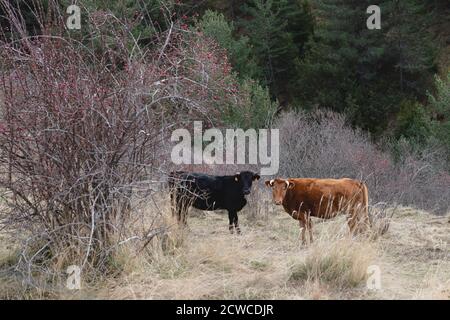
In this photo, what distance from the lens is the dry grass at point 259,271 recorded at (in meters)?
4.75

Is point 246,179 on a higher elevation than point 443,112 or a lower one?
lower

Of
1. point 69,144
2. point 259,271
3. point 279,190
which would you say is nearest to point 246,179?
point 279,190

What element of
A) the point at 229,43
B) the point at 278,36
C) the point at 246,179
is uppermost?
the point at 278,36

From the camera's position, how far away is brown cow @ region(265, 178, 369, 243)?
22.2ft

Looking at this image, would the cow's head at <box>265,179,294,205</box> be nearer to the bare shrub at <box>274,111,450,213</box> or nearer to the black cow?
the black cow

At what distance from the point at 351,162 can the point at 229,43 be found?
8658mm

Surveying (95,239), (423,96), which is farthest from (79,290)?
(423,96)

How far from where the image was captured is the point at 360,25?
28.9 meters

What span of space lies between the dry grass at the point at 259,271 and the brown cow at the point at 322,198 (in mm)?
447

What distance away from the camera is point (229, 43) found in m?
25.2

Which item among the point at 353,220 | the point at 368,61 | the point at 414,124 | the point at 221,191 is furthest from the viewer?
the point at 368,61

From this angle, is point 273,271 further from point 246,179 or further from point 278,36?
point 278,36

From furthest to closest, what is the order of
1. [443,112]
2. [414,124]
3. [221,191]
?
[414,124] → [443,112] → [221,191]

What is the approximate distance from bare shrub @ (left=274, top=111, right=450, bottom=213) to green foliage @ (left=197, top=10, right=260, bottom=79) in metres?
4.38
